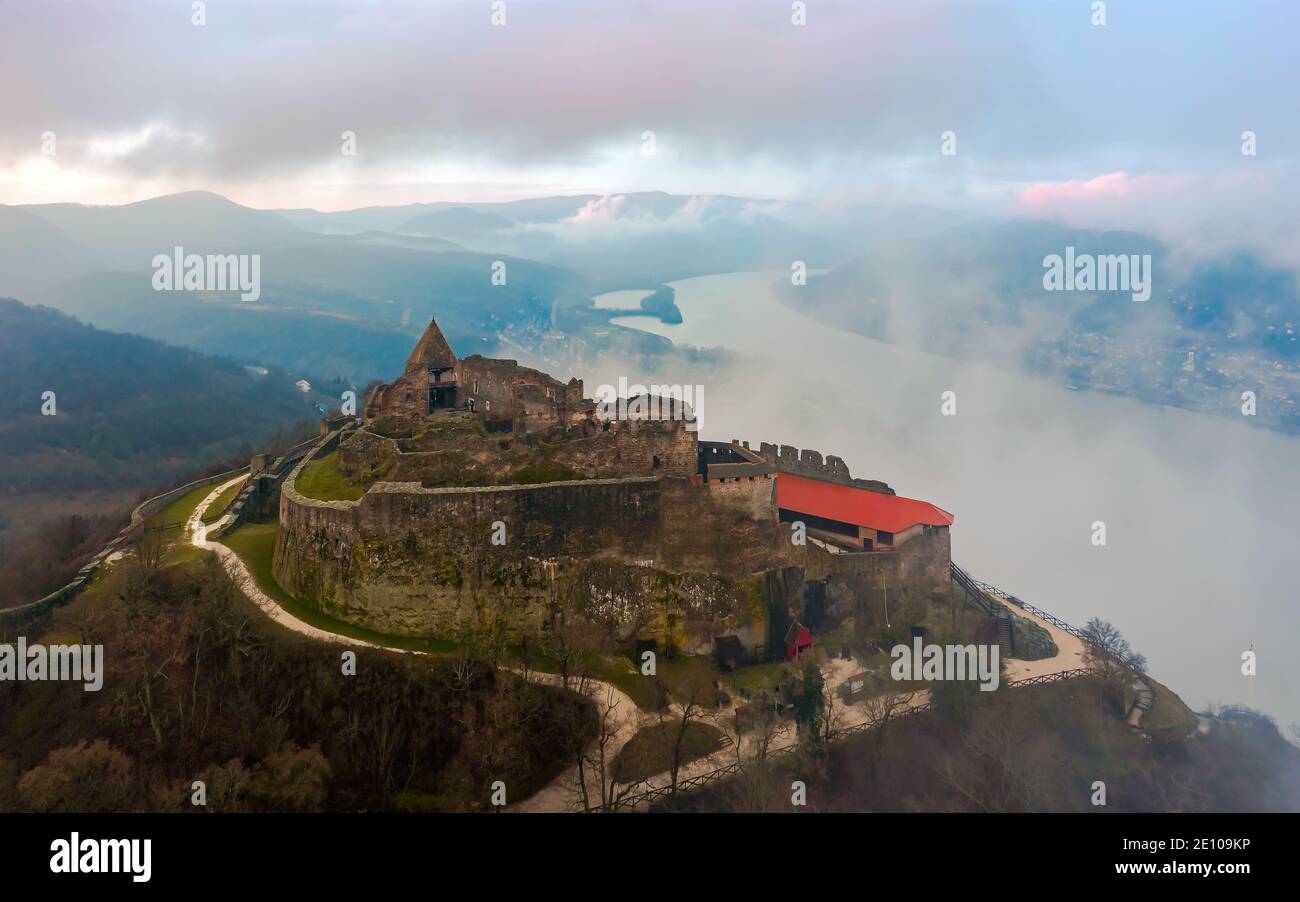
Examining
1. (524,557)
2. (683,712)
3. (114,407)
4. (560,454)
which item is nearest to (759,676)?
(683,712)

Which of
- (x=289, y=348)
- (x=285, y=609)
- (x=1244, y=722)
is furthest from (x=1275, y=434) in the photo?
(x=289, y=348)

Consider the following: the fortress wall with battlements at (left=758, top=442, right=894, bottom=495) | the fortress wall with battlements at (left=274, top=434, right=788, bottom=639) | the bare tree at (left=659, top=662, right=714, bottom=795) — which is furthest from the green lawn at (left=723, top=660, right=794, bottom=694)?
the fortress wall with battlements at (left=758, top=442, right=894, bottom=495)

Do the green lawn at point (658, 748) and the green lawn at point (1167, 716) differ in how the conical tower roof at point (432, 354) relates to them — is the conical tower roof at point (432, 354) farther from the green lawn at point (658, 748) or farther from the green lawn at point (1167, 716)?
the green lawn at point (1167, 716)

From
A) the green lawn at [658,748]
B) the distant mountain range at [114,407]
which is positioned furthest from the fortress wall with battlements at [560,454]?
the distant mountain range at [114,407]

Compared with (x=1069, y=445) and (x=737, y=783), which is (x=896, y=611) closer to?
(x=737, y=783)

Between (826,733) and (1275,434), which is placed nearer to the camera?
(826,733)

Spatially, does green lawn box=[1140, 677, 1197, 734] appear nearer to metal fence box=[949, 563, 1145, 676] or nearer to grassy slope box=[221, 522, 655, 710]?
metal fence box=[949, 563, 1145, 676]
